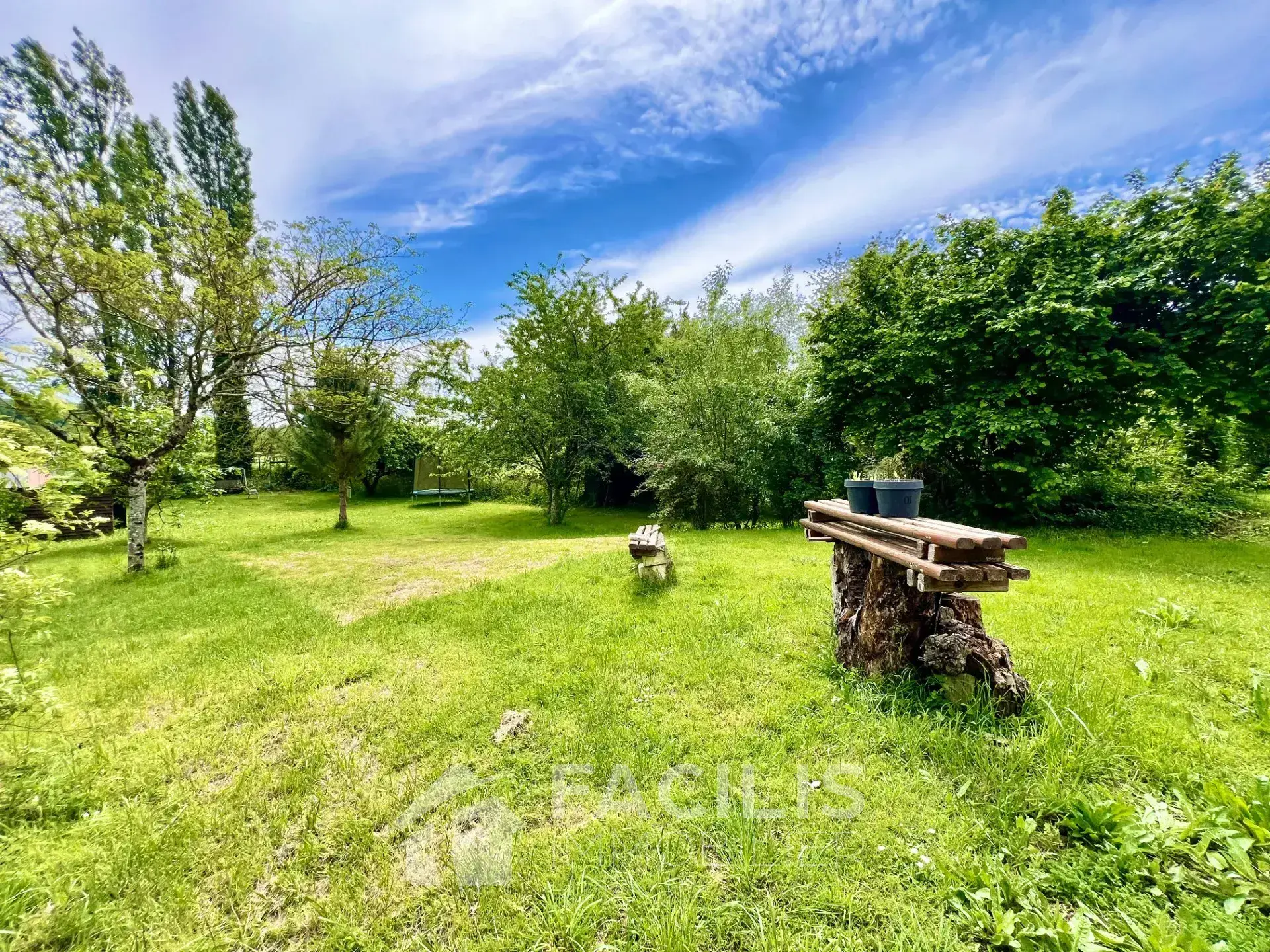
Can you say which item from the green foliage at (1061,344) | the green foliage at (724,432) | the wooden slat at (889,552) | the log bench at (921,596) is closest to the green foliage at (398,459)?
the green foliage at (724,432)

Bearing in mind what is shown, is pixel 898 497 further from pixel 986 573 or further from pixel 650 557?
pixel 650 557

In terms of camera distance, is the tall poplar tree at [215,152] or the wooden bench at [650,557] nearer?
the wooden bench at [650,557]

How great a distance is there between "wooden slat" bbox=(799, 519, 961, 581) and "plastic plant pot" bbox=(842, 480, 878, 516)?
172 millimetres

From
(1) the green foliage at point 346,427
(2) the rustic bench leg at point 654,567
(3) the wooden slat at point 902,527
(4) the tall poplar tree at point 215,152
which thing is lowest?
(2) the rustic bench leg at point 654,567

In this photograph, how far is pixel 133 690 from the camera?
9.55ft

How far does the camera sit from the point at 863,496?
2951 mm

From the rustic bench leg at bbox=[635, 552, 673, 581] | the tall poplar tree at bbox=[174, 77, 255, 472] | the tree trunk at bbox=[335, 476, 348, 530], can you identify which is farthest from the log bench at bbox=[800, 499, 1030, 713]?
the tall poplar tree at bbox=[174, 77, 255, 472]

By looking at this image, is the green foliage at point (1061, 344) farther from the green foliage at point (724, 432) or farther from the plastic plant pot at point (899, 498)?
the plastic plant pot at point (899, 498)

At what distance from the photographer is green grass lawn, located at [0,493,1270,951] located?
145 centimetres

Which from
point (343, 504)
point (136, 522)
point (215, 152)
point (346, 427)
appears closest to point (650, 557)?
point (136, 522)

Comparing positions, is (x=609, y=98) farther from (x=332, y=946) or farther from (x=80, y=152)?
(x=80, y=152)

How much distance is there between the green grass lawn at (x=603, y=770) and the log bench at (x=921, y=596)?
185mm

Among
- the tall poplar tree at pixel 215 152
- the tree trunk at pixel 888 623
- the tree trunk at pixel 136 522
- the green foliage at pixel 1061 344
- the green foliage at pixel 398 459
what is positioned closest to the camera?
the tree trunk at pixel 888 623

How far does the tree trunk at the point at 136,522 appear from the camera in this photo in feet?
19.9
